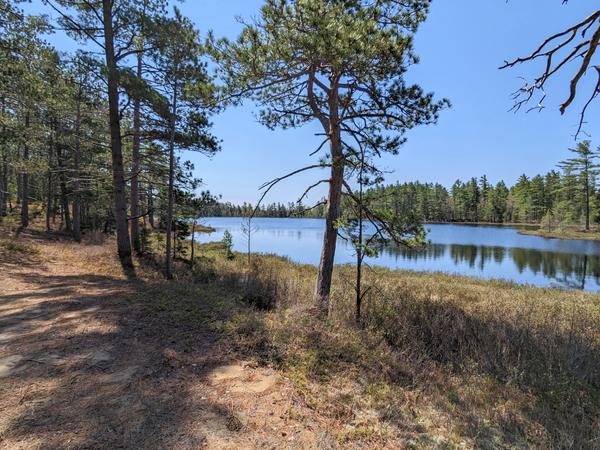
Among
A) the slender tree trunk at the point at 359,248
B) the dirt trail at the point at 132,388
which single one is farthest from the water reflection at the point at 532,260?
the dirt trail at the point at 132,388

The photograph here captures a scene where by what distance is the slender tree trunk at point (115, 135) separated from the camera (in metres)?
8.21

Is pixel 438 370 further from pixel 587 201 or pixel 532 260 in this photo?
pixel 587 201

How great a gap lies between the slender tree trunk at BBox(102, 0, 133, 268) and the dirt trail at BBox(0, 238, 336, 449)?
4418mm

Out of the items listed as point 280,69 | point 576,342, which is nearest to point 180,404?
point 280,69

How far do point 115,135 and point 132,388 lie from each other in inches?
320

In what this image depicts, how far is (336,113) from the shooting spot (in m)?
6.48

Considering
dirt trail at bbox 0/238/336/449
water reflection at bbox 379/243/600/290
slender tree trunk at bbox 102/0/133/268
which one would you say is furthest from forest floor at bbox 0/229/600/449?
water reflection at bbox 379/243/600/290

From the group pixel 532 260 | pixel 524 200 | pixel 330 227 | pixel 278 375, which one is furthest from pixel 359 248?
pixel 524 200

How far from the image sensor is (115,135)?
8.78 meters

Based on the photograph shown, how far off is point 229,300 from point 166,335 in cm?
195

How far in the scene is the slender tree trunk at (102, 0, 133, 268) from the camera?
323 inches

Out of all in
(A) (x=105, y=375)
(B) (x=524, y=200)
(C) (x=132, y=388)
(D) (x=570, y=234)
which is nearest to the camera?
(C) (x=132, y=388)

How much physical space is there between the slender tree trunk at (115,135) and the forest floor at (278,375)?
2.93 m

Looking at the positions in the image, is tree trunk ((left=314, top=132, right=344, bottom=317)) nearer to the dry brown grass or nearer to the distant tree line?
the dry brown grass
